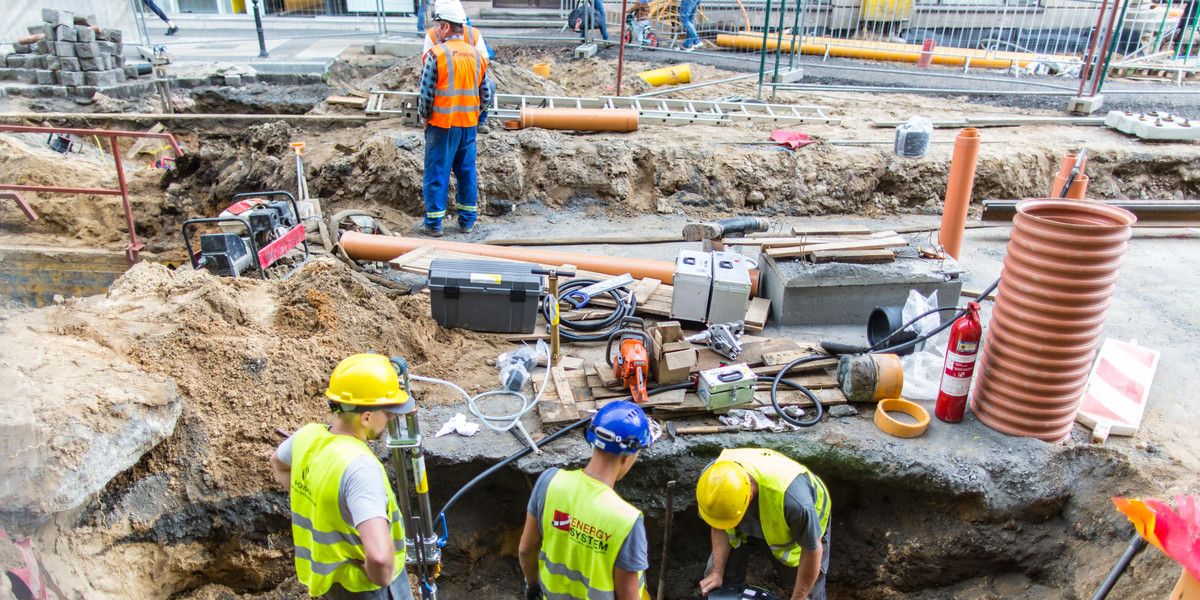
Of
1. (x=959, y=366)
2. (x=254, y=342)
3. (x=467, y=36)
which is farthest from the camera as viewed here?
(x=467, y=36)

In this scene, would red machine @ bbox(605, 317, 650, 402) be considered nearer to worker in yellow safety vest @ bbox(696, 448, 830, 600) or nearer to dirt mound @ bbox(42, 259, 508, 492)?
dirt mound @ bbox(42, 259, 508, 492)

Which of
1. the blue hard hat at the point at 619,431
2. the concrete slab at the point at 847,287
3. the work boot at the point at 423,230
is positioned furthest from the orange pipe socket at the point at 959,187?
the work boot at the point at 423,230

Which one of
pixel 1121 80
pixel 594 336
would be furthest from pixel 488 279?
pixel 1121 80

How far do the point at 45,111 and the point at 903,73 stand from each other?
16.0 meters

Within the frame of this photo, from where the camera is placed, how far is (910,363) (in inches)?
205

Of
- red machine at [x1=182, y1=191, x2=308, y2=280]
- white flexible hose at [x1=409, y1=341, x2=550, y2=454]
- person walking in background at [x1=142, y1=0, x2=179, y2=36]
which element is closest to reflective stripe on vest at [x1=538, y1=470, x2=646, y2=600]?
white flexible hose at [x1=409, y1=341, x2=550, y2=454]

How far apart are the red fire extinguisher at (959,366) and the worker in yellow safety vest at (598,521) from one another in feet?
8.20

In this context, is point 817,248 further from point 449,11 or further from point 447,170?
point 449,11

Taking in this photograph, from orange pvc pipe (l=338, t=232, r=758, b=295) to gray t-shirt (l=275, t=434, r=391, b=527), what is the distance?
387 cm

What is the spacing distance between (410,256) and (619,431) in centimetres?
429

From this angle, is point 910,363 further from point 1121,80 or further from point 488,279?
point 1121,80

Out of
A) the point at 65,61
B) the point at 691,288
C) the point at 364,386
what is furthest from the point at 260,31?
the point at 364,386

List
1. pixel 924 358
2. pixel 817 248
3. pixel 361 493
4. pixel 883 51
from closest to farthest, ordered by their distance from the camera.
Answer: pixel 361 493, pixel 924 358, pixel 817 248, pixel 883 51

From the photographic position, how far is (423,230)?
8.16m
